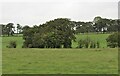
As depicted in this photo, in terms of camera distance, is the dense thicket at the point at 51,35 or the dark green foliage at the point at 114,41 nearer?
the dense thicket at the point at 51,35

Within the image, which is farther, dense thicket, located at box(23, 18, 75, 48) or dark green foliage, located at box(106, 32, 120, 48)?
dark green foliage, located at box(106, 32, 120, 48)

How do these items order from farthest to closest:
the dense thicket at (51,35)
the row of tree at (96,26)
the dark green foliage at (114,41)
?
the row of tree at (96,26) < the dark green foliage at (114,41) < the dense thicket at (51,35)

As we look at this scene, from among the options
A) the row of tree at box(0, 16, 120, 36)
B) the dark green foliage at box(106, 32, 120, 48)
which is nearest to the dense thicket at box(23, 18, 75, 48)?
the dark green foliage at box(106, 32, 120, 48)

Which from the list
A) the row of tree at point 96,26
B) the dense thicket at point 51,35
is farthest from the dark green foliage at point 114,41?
the row of tree at point 96,26

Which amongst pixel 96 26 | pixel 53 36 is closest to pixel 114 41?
pixel 53 36

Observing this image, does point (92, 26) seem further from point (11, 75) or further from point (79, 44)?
point (11, 75)

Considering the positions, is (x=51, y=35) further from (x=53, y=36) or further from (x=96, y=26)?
(x=96, y=26)

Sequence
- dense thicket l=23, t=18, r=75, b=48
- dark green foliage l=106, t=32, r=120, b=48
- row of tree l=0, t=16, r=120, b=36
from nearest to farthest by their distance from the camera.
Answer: dense thicket l=23, t=18, r=75, b=48 < dark green foliage l=106, t=32, r=120, b=48 < row of tree l=0, t=16, r=120, b=36

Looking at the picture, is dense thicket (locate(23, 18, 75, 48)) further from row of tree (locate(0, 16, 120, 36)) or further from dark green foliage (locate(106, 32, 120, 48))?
row of tree (locate(0, 16, 120, 36))

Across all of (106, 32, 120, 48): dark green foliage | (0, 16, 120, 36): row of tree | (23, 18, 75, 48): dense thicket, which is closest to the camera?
(23, 18, 75, 48): dense thicket

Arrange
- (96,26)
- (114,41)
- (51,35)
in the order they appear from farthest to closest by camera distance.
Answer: (96,26)
(114,41)
(51,35)

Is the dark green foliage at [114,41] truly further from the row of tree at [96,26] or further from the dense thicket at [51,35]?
the row of tree at [96,26]

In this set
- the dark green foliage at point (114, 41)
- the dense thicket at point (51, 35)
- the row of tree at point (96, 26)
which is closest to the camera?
the dense thicket at point (51, 35)

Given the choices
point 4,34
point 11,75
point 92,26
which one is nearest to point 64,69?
point 11,75
